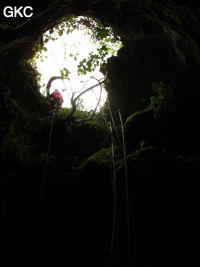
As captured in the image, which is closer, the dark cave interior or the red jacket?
the dark cave interior

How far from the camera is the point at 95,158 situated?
187 inches

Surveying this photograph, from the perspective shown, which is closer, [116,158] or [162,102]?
[116,158]

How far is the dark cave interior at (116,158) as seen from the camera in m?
3.37

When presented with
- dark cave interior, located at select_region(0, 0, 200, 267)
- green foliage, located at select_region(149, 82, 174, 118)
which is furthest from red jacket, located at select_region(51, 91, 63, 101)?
green foliage, located at select_region(149, 82, 174, 118)

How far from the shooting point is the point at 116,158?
16.0 feet

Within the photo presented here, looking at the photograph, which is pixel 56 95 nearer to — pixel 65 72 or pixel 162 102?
pixel 65 72

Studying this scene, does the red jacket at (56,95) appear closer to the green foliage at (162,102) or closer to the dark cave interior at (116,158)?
the dark cave interior at (116,158)

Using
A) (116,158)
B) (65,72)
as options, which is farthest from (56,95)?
(116,158)

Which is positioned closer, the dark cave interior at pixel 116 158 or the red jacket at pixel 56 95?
the dark cave interior at pixel 116 158

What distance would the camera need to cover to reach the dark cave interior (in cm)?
337

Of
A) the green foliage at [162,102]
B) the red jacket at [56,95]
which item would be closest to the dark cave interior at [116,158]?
the green foliage at [162,102]

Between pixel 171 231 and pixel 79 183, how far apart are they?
2385 millimetres

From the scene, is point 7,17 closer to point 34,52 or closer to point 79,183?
point 34,52

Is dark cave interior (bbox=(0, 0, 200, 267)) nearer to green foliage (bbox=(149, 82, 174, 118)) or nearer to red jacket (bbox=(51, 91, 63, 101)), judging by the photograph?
green foliage (bbox=(149, 82, 174, 118))
